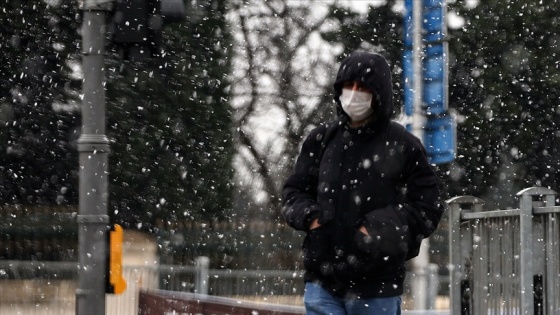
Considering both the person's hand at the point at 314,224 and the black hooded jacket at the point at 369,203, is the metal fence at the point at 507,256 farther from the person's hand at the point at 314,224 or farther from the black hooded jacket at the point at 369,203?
the person's hand at the point at 314,224

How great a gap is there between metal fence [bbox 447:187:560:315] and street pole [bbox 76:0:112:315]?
2.27 m

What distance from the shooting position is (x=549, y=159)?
108 feet

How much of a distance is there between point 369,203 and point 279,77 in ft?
86.4

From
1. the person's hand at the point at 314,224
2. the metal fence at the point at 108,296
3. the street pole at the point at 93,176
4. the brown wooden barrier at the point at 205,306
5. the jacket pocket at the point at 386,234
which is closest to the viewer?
the jacket pocket at the point at 386,234

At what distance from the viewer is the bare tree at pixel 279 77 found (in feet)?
100

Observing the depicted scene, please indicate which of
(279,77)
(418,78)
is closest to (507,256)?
(418,78)

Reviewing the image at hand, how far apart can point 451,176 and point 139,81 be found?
10627mm

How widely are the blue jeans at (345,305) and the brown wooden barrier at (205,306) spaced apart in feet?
11.6

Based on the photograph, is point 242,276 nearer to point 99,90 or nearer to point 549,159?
point 99,90

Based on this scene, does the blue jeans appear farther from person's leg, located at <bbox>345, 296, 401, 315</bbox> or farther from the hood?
the hood

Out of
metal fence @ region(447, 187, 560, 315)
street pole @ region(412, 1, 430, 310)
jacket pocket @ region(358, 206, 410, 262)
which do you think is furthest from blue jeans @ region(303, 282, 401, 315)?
street pole @ region(412, 1, 430, 310)

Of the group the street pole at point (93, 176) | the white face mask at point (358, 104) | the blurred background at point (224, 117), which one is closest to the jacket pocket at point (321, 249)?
the white face mask at point (358, 104)

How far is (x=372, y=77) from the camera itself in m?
4.81

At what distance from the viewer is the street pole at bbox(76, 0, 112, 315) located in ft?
26.5
